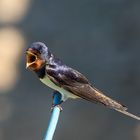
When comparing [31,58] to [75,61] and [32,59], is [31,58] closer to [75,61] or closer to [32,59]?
[32,59]

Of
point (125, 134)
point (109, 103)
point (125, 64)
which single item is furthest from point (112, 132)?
point (109, 103)

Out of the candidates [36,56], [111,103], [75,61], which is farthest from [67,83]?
[75,61]

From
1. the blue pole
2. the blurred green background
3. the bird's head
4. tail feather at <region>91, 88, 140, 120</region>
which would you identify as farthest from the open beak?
the blurred green background

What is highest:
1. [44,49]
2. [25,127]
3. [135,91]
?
[135,91]

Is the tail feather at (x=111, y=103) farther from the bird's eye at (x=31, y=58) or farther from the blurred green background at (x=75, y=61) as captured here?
the blurred green background at (x=75, y=61)

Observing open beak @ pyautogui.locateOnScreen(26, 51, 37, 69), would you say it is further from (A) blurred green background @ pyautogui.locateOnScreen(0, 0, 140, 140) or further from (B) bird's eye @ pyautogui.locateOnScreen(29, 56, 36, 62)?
(A) blurred green background @ pyautogui.locateOnScreen(0, 0, 140, 140)

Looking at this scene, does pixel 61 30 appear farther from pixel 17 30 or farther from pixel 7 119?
pixel 7 119

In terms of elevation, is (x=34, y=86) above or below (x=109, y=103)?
above
